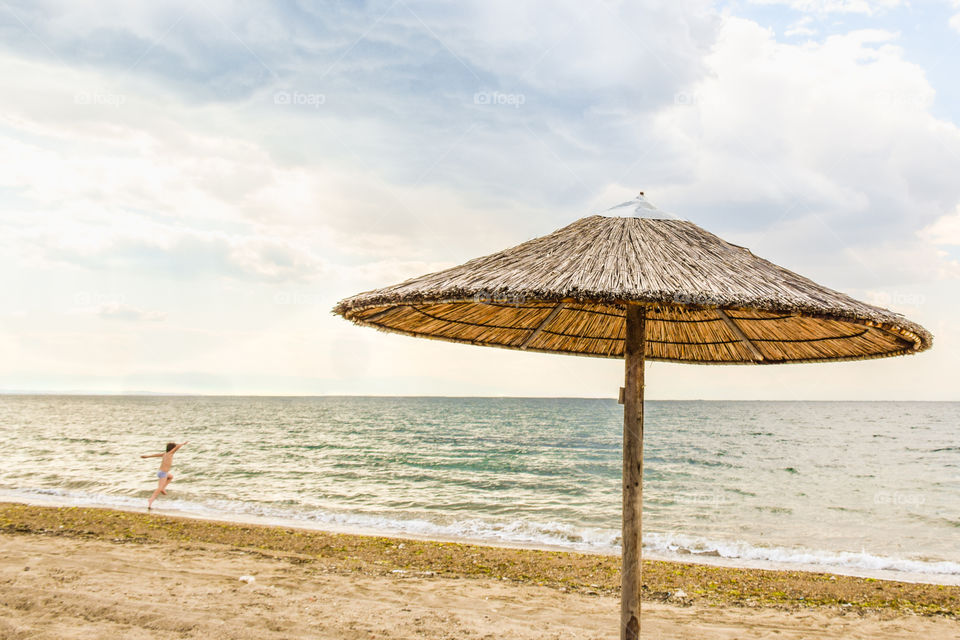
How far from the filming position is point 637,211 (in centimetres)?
318

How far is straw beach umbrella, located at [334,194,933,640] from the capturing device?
2297mm

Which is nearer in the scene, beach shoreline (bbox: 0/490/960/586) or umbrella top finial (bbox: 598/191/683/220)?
umbrella top finial (bbox: 598/191/683/220)

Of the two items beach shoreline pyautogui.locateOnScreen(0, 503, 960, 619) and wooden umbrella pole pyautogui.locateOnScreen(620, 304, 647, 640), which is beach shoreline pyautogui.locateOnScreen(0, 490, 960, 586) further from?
wooden umbrella pole pyautogui.locateOnScreen(620, 304, 647, 640)

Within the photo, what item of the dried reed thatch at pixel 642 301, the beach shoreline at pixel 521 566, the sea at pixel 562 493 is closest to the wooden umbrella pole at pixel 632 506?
the dried reed thatch at pixel 642 301

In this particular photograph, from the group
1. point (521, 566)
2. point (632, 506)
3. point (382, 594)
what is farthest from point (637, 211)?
point (521, 566)

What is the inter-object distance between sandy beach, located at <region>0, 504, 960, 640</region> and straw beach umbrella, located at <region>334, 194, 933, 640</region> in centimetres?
241

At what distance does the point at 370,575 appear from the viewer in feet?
20.1

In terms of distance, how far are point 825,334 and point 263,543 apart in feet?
23.7

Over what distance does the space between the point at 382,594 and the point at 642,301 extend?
14.9 feet

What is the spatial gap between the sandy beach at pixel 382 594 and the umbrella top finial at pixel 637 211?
11.1 feet

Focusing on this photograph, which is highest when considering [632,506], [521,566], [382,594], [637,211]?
[637,211]

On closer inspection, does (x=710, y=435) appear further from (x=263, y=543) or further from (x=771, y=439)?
(x=263, y=543)

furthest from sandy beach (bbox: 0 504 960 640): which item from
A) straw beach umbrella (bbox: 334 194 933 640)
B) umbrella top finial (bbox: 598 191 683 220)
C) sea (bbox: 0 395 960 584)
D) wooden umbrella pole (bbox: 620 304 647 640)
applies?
umbrella top finial (bbox: 598 191 683 220)

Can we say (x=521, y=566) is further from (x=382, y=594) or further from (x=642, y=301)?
(x=642, y=301)
